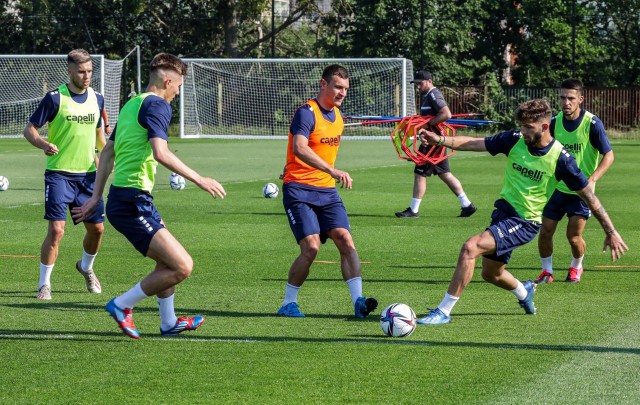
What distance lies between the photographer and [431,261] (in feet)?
42.0

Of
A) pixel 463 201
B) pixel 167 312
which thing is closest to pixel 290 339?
pixel 167 312

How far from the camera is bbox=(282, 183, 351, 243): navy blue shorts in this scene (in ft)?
30.6

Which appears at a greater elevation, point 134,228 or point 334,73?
point 334,73

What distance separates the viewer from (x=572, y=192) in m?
11.4

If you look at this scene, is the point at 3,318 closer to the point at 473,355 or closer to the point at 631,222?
the point at 473,355

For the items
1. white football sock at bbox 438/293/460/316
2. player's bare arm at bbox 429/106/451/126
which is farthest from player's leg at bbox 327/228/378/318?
player's bare arm at bbox 429/106/451/126

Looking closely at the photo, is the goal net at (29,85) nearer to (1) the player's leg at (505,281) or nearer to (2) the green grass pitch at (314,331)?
(2) the green grass pitch at (314,331)

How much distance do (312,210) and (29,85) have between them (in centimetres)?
3203

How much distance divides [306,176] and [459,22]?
39.5 meters

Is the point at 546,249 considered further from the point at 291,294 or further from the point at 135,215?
the point at 135,215

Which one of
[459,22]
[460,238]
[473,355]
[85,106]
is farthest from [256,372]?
[459,22]

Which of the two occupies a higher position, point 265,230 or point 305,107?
point 305,107

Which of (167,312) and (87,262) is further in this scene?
(87,262)

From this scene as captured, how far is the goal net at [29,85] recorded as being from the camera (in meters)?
39.2
